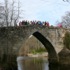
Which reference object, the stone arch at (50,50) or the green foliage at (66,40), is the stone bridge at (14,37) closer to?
the stone arch at (50,50)

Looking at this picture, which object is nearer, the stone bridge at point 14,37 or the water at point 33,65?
the stone bridge at point 14,37

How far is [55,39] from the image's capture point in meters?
38.5

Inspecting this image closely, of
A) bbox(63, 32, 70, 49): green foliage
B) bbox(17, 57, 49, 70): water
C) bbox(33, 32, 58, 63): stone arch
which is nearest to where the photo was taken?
bbox(17, 57, 49, 70): water

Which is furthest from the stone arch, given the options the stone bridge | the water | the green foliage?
the stone bridge

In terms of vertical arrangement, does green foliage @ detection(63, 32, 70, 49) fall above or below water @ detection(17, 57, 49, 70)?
above

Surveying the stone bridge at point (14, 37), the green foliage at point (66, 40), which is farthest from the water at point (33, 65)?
the green foliage at point (66, 40)

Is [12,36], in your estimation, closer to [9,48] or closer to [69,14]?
[9,48]

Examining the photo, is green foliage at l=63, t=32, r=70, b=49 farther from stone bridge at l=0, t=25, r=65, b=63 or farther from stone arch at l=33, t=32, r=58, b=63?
stone bridge at l=0, t=25, r=65, b=63

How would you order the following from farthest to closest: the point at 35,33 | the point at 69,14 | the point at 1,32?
the point at 69,14 < the point at 35,33 < the point at 1,32

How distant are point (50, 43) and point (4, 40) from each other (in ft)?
26.2

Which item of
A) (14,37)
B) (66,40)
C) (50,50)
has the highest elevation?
(14,37)

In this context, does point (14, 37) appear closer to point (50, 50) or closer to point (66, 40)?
point (50, 50)

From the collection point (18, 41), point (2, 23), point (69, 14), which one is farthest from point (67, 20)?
point (18, 41)

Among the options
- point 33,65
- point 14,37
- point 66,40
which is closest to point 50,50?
point 66,40
